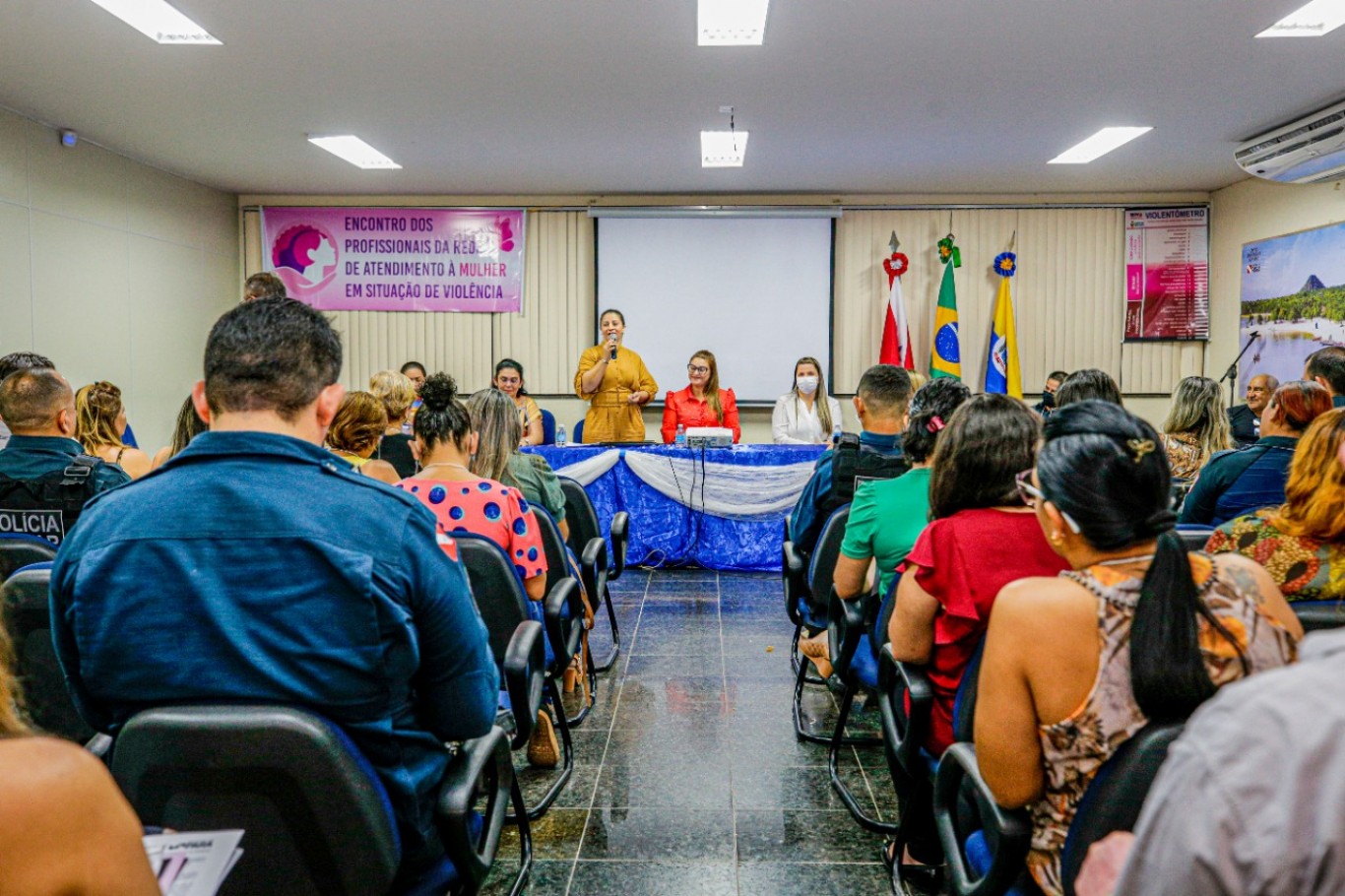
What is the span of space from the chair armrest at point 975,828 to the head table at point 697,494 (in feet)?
13.2

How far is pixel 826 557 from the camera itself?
9.62 feet

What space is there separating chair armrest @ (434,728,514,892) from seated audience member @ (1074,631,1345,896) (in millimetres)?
1065

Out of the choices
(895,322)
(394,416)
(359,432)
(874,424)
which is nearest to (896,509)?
(874,424)

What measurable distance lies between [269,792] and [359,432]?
5.66 feet

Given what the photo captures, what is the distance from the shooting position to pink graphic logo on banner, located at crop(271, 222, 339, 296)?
7781 millimetres

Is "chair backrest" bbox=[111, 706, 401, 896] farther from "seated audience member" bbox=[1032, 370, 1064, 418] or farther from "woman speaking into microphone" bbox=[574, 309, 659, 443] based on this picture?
"seated audience member" bbox=[1032, 370, 1064, 418]

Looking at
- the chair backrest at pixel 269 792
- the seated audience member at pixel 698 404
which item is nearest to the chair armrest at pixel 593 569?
the chair backrest at pixel 269 792

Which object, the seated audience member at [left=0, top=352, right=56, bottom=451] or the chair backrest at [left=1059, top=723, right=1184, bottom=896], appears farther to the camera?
the seated audience member at [left=0, top=352, right=56, bottom=451]

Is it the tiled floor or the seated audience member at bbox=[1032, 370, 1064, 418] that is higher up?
the seated audience member at bbox=[1032, 370, 1064, 418]

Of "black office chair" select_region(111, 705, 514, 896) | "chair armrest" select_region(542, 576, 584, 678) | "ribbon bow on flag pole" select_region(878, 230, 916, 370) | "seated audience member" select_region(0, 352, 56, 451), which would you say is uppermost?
"ribbon bow on flag pole" select_region(878, 230, 916, 370)

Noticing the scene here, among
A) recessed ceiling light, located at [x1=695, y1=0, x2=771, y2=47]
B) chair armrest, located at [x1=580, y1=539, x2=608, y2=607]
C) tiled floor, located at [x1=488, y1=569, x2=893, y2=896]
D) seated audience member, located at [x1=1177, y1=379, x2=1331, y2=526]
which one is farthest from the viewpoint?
recessed ceiling light, located at [x1=695, y1=0, x2=771, y2=47]

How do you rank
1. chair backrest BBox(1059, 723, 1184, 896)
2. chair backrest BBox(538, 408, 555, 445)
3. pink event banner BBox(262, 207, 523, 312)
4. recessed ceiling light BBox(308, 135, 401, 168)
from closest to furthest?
1. chair backrest BBox(1059, 723, 1184, 896)
2. recessed ceiling light BBox(308, 135, 401, 168)
3. chair backrest BBox(538, 408, 555, 445)
4. pink event banner BBox(262, 207, 523, 312)

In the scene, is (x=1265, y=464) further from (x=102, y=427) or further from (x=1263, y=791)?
(x=102, y=427)

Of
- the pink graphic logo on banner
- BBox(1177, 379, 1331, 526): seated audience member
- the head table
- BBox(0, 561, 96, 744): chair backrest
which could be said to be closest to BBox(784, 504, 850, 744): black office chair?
BBox(1177, 379, 1331, 526): seated audience member
